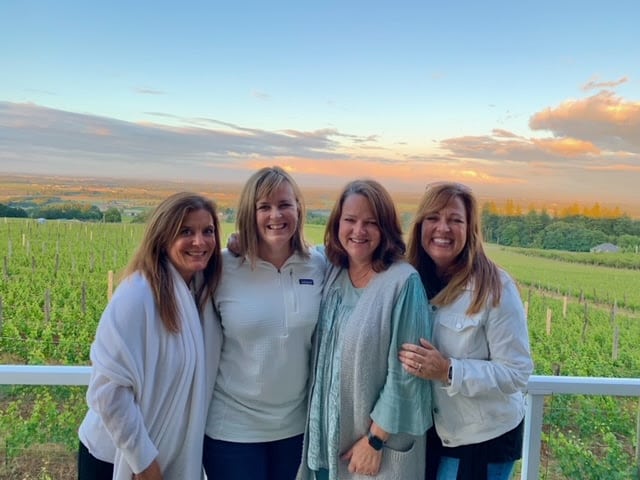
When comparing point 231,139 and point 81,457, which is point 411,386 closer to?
point 81,457

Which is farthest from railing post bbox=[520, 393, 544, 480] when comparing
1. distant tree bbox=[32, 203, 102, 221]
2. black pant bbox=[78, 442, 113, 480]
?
distant tree bbox=[32, 203, 102, 221]

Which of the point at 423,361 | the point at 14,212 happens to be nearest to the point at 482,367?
the point at 423,361

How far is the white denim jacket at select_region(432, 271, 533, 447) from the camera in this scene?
1.03 meters

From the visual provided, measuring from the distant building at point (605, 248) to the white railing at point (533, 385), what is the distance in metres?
0.79

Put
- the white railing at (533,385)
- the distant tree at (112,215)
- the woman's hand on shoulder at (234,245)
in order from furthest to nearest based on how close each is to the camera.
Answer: the distant tree at (112,215), the white railing at (533,385), the woman's hand on shoulder at (234,245)

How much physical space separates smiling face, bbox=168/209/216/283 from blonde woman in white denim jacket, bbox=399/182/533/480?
1.91ft

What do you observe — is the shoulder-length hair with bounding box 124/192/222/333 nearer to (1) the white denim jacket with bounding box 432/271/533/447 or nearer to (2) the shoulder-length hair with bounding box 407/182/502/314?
(2) the shoulder-length hair with bounding box 407/182/502/314

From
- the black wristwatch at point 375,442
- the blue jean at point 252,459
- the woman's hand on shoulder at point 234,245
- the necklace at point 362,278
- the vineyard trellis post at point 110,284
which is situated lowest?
the blue jean at point 252,459

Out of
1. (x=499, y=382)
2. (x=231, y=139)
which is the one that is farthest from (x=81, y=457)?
(x=231, y=139)

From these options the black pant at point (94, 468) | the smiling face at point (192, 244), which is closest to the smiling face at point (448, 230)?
the smiling face at point (192, 244)

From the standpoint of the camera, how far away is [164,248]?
1.12m

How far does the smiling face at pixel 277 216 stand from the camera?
3.75 feet

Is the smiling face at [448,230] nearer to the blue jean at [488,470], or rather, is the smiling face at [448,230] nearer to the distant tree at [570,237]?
the blue jean at [488,470]

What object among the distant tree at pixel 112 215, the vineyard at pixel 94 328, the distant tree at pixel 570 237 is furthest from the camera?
the distant tree at pixel 570 237
